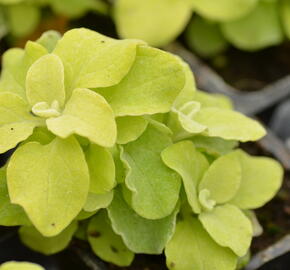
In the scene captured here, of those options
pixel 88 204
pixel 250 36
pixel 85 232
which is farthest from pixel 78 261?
pixel 250 36

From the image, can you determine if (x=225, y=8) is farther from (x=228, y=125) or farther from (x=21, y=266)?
(x=21, y=266)

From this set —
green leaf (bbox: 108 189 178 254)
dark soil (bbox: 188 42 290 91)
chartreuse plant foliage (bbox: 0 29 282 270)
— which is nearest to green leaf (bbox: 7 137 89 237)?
chartreuse plant foliage (bbox: 0 29 282 270)

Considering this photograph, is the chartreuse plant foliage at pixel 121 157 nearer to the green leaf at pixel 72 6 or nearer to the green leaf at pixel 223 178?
the green leaf at pixel 223 178

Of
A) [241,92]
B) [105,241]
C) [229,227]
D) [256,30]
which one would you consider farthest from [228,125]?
[256,30]

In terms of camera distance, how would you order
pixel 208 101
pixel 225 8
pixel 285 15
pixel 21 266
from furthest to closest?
pixel 285 15 < pixel 225 8 < pixel 208 101 < pixel 21 266

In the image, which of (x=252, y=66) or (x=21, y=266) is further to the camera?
(x=252, y=66)

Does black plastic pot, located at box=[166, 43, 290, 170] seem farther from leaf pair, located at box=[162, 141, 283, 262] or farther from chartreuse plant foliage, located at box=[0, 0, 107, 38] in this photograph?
leaf pair, located at box=[162, 141, 283, 262]
